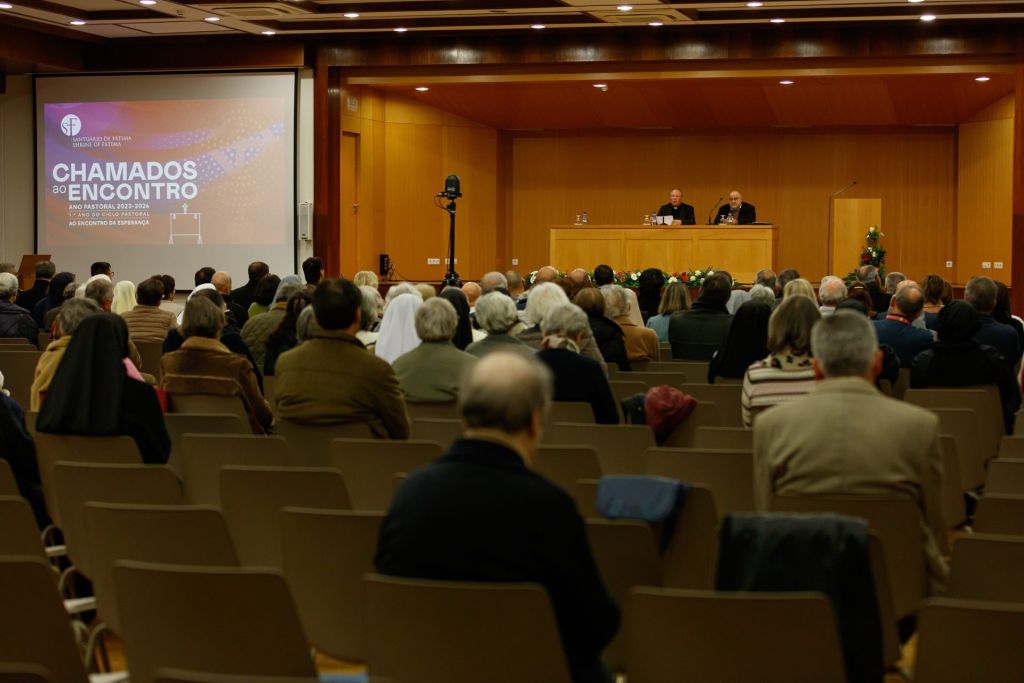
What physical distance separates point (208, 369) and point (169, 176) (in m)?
11.3

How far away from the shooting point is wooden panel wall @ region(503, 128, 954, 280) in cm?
2000

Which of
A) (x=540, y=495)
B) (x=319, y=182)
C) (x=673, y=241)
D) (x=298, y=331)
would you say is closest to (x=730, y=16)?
(x=673, y=241)

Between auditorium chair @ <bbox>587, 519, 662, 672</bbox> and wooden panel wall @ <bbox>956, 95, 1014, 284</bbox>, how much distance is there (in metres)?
15.8

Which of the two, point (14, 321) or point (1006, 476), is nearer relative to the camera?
point (1006, 476)

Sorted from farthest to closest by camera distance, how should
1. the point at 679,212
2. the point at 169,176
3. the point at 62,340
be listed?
the point at 679,212
the point at 169,176
the point at 62,340

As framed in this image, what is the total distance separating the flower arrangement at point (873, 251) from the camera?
1817 cm

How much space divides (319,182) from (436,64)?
2.09m

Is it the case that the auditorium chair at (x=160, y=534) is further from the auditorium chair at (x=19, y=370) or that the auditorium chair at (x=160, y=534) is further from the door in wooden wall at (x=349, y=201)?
the door in wooden wall at (x=349, y=201)

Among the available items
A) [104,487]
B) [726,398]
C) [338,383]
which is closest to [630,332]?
[726,398]

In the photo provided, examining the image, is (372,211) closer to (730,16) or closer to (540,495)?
(730,16)

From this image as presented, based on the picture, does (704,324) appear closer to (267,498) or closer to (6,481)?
(267,498)

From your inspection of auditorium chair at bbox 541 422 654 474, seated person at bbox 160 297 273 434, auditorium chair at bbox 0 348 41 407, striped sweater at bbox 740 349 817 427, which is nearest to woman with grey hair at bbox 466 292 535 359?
seated person at bbox 160 297 273 434

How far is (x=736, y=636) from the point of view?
2.46 meters

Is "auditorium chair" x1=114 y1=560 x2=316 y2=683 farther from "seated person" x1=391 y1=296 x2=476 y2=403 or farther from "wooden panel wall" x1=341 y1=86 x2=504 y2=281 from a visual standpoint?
"wooden panel wall" x1=341 y1=86 x2=504 y2=281
